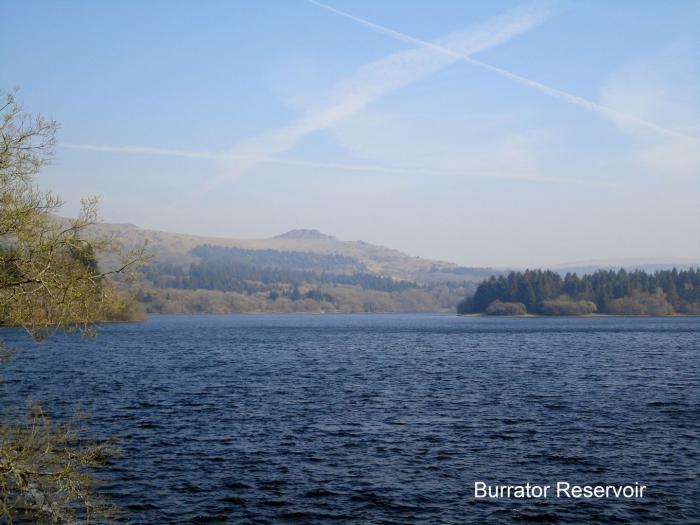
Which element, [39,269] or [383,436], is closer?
[39,269]

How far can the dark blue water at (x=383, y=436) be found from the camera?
25.7 meters

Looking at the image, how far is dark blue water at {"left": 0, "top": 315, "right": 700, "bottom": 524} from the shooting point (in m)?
25.7

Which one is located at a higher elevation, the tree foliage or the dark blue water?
the tree foliage

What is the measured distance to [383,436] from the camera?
37.0m

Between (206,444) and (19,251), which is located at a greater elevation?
(19,251)

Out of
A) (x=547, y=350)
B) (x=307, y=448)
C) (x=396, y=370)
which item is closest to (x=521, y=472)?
(x=307, y=448)

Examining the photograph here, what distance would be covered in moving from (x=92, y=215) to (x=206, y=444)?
18.2m

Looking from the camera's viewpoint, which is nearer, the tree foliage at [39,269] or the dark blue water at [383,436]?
the tree foliage at [39,269]

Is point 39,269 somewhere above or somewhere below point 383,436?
above

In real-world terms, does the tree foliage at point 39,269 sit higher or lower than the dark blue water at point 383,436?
higher

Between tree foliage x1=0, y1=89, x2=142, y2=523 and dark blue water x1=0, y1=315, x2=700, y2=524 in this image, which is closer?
tree foliage x1=0, y1=89, x2=142, y2=523

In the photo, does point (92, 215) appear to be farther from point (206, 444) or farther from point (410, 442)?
point (410, 442)

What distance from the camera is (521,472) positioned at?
29844mm

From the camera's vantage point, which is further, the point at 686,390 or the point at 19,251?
the point at 686,390
